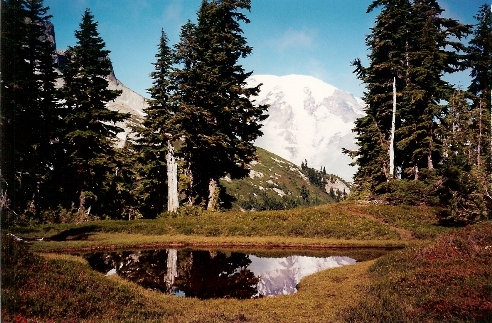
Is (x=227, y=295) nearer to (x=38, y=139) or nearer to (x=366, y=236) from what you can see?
(x=366, y=236)

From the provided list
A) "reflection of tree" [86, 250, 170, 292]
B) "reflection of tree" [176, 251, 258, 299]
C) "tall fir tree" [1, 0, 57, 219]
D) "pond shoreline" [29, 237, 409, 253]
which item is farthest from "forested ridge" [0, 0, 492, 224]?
"reflection of tree" [176, 251, 258, 299]

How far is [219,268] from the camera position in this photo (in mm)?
19344

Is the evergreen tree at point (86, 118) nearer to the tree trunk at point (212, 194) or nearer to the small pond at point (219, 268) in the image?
the tree trunk at point (212, 194)

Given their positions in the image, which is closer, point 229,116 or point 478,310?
point 478,310

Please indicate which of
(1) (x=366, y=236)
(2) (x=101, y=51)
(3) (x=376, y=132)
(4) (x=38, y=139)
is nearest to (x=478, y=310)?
(1) (x=366, y=236)

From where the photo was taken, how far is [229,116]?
36438 mm

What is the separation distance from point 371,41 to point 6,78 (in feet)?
128

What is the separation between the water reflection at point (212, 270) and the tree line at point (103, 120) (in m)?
13.9

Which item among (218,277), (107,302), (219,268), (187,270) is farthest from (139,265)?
(107,302)

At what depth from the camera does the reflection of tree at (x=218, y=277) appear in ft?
50.0

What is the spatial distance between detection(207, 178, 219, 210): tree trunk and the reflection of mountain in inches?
563

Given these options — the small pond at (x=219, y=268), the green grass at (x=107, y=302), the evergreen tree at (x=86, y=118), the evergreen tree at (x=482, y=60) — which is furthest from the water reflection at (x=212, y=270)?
the evergreen tree at (x=482, y=60)

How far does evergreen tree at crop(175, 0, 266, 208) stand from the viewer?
116 feet

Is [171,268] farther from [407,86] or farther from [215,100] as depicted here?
[407,86]
